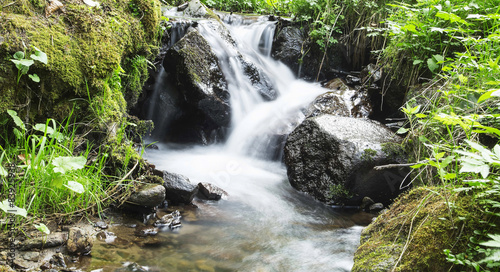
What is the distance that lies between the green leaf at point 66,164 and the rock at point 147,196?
82 cm

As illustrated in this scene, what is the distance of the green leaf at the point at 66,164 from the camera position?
231cm

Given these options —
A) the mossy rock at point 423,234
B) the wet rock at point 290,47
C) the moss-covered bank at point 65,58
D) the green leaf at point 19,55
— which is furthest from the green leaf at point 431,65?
the green leaf at point 19,55

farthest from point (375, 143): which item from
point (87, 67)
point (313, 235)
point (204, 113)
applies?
point (87, 67)

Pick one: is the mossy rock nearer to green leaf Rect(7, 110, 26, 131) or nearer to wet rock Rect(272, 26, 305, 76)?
green leaf Rect(7, 110, 26, 131)

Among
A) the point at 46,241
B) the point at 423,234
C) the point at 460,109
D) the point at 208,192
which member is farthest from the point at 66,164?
the point at 460,109

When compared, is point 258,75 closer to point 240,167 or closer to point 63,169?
point 240,167

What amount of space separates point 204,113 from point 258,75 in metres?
1.51

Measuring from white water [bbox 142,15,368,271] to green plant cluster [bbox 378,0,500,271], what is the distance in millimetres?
1118

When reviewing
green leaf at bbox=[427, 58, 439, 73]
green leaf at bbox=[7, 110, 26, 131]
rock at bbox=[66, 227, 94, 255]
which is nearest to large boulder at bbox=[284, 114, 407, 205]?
green leaf at bbox=[427, 58, 439, 73]

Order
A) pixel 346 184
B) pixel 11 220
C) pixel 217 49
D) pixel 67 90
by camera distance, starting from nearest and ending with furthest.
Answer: pixel 11 220 → pixel 67 90 → pixel 346 184 → pixel 217 49

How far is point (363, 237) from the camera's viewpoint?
2.59 m

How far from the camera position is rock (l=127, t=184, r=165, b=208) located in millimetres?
3121

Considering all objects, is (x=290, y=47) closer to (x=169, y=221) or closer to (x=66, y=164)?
(x=169, y=221)

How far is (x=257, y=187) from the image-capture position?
4.61m
